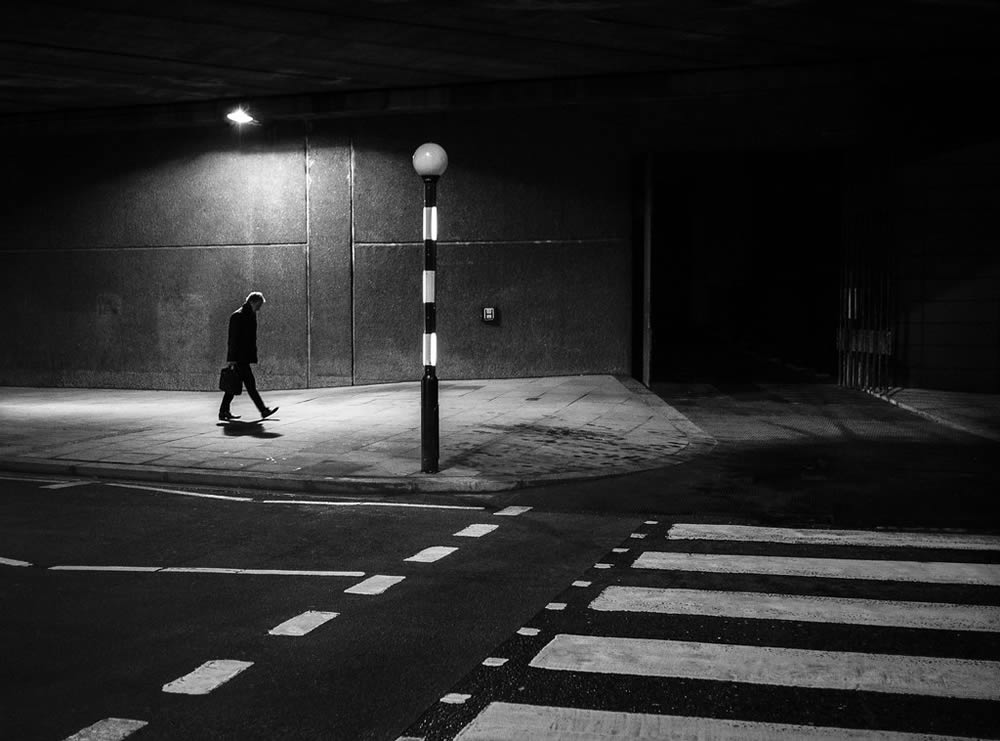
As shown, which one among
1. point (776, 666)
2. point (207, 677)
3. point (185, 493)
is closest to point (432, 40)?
point (185, 493)

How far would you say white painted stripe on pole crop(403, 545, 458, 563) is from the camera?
7.77 meters

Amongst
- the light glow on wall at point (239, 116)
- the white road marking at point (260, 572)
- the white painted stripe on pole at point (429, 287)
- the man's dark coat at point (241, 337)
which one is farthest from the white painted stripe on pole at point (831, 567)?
the light glow on wall at point (239, 116)

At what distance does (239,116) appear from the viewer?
1964 centimetres

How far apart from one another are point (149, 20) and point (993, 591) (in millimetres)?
12639

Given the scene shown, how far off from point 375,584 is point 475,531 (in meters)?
1.87

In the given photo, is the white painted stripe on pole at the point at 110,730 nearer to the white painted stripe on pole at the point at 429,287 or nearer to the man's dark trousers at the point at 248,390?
the white painted stripe on pole at the point at 429,287

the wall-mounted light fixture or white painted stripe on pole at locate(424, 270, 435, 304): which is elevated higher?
the wall-mounted light fixture

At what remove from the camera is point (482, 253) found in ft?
68.3

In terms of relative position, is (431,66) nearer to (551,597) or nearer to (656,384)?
(656,384)

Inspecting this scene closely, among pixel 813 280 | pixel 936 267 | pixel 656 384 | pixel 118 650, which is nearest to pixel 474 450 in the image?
pixel 118 650

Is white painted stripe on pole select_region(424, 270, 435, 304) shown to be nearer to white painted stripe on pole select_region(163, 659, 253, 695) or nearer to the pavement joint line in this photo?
the pavement joint line

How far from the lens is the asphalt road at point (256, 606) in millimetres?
4801

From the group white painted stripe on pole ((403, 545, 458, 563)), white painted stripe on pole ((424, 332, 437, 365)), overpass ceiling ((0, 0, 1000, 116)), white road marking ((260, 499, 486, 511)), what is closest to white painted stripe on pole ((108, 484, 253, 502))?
white road marking ((260, 499, 486, 511))

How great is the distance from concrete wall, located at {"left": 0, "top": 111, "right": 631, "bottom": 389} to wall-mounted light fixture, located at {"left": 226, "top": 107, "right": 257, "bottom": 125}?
0.89 meters
